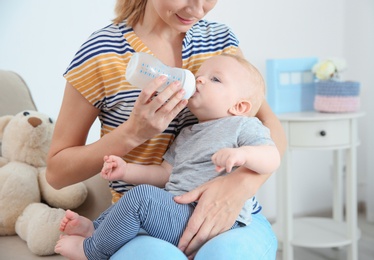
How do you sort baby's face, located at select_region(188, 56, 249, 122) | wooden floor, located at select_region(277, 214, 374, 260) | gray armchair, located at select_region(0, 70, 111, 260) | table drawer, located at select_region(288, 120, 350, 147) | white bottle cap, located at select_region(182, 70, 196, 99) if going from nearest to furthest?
1. white bottle cap, located at select_region(182, 70, 196, 99)
2. baby's face, located at select_region(188, 56, 249, 122)
3. gray armchair, located at select_region(0, 70, 111, 260)
4. table drawer, located at select_region(288, 120, 350, 147)
5. wooden floor, located at select_region(277, 214, 374, 260)

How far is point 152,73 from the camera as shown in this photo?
3.76 feet

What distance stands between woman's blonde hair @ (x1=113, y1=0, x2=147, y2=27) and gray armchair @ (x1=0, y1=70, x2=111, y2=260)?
0.61m

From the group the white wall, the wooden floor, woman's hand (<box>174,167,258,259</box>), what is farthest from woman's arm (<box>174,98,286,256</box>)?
the wooden floor

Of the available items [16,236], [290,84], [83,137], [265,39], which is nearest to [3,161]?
[16,236]

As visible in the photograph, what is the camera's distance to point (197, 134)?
125cm

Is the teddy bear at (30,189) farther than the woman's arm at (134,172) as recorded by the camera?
Yes

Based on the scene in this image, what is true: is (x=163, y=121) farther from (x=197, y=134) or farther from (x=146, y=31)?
(x=146, y=31)

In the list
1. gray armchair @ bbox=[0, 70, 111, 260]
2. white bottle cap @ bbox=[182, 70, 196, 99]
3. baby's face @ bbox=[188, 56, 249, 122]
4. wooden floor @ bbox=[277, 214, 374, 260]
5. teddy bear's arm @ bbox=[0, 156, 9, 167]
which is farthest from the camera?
wooden floor @ bbox=[277, 214, 374, 260]

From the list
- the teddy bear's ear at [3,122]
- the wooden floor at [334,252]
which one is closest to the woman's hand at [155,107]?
the teddy bear's ear at [3,122]

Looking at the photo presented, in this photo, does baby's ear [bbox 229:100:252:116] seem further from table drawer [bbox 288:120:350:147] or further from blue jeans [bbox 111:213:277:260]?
table drawer [bbox 288:120:350:147]

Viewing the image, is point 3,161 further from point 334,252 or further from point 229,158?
point 334,252

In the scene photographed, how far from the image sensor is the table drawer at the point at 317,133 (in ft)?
8.05

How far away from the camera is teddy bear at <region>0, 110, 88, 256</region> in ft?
4.98

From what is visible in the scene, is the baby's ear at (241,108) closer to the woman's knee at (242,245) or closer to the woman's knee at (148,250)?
the woman's knee at (242,245)
